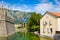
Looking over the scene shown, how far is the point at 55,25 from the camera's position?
1357 cm

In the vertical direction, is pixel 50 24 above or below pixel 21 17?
below

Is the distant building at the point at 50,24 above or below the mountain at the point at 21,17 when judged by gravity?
below

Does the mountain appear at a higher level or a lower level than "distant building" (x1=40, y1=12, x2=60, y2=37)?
higher

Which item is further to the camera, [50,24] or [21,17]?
[21,17]

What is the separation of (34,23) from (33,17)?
0.68 m

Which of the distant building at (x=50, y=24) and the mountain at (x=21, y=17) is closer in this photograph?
the distant building at (x=50, y=24)

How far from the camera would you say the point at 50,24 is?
1445 cm

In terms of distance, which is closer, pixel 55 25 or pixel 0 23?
pixel 55 25

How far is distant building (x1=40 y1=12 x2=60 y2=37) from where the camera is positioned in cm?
1332

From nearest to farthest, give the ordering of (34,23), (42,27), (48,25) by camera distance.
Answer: (48,25), (42,27), (34,23)

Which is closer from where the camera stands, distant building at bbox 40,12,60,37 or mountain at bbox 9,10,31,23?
distant building at bbox 40,12,60,37

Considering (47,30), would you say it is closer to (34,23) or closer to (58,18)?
(58,18)

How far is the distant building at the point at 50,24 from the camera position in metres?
13.3

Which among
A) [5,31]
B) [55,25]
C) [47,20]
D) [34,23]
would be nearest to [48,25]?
[47,20]
